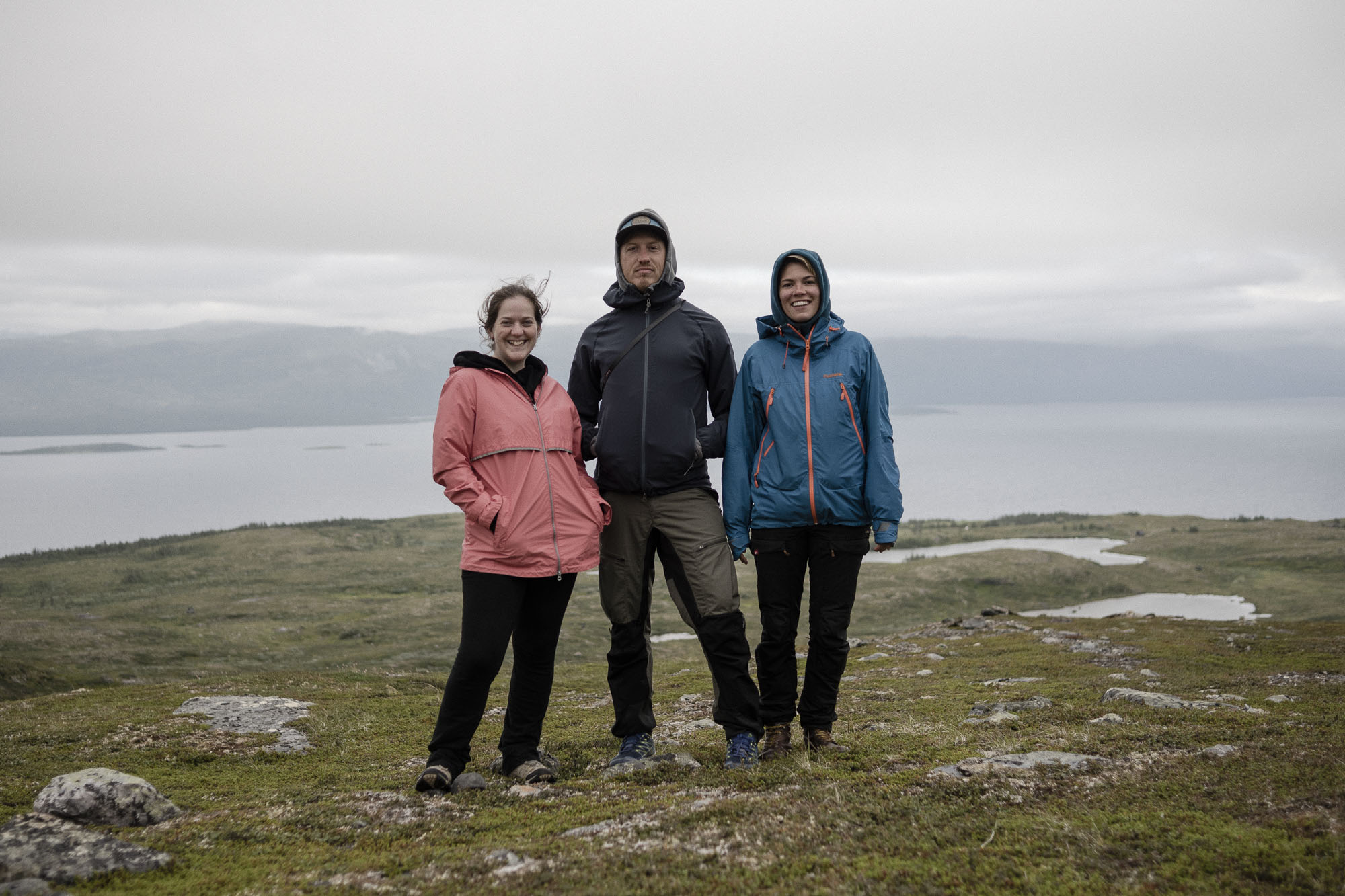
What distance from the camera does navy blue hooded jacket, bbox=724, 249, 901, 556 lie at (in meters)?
7.66

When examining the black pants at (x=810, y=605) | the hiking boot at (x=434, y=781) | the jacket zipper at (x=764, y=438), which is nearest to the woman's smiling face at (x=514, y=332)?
the jacket zipper at (x=764, y=438)

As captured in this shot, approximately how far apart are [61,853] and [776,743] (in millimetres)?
5551

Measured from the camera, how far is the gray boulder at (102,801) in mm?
6285

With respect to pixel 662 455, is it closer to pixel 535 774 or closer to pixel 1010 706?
pixel 535 774

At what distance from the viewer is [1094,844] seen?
5.09 meters

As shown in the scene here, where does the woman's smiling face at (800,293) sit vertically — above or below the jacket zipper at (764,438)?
above

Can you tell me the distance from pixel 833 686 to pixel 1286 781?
3.56 metres

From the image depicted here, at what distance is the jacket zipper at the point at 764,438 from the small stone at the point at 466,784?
365 cm

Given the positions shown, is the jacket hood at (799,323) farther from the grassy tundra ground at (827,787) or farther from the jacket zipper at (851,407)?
the grassy tundra ground at (827,787)

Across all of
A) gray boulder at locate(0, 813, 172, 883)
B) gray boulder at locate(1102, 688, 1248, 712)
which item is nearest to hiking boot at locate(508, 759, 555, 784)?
gray boulder at locate(0, 813, 172, 883)

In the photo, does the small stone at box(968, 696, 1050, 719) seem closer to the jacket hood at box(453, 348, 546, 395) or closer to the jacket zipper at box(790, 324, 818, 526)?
the jacket zipper at box(790, 324, 818, 526)

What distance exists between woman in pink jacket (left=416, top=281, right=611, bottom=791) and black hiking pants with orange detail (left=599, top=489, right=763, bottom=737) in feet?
1.12

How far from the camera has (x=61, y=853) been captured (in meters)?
5.18

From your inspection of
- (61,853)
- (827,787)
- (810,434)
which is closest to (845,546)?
(810,434)
